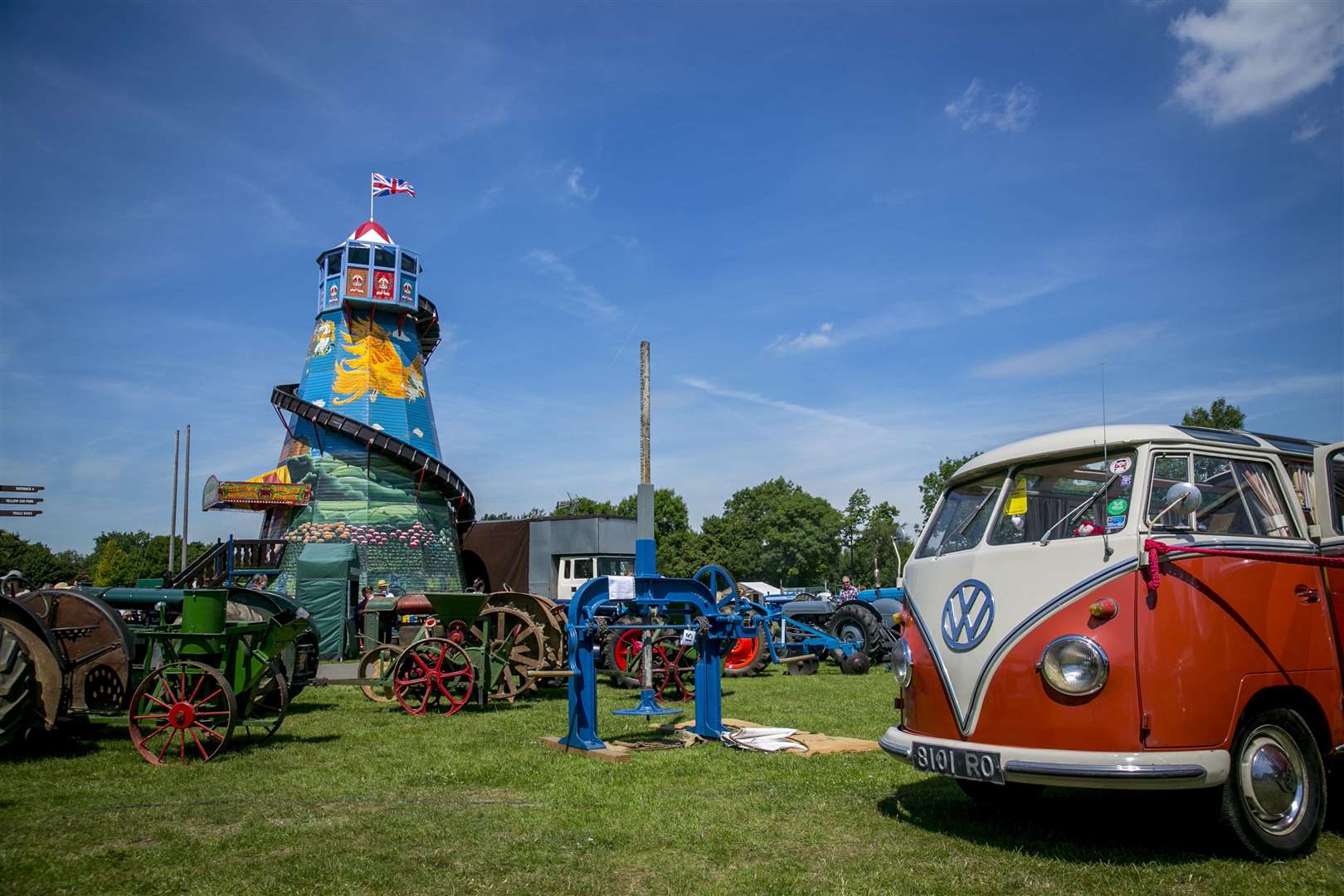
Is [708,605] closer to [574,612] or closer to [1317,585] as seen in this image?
[574,612]

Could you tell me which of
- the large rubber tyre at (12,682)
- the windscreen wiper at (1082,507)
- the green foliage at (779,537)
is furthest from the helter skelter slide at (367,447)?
the green foliage at (779,537)

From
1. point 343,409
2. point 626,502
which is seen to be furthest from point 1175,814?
point 626,502

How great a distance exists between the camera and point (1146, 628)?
16.6 feet

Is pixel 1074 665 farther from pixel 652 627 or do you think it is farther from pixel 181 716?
pixel 181 716

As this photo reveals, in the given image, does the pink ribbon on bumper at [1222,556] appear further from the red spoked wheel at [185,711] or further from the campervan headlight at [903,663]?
the red spoked wheel at [185,711]

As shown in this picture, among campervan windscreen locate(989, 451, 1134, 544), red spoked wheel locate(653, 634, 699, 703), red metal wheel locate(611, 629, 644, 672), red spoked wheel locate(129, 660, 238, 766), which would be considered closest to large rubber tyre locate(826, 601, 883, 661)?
red spoked wheel locate(653, 634, 699, 703)

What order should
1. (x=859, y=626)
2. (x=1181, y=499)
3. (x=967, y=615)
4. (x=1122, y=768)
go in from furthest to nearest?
(x=859, y=626) → (x=967, y=615) → (x=1181, y=499) → (x=1122, y=768)

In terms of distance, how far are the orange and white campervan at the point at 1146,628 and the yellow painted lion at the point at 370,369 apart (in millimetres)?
32632

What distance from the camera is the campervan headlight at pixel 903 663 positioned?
625 centimetres

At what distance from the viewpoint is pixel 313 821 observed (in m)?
6.50

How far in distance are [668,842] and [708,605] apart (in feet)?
14.0

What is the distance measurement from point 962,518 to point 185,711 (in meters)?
7.56

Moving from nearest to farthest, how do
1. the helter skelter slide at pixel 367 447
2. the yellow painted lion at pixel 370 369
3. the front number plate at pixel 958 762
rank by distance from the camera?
1. the front number plate at pixel 958 762
2. the helter skelter slide at pixel 367 447
3. the yellow painted lion at pixel 370 369

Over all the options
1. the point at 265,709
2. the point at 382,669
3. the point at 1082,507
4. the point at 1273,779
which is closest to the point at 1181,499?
the point at 1082,507
